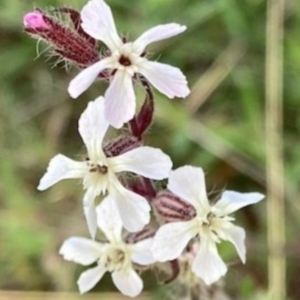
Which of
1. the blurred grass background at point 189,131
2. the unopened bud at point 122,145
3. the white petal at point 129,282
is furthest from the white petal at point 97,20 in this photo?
the blurred grass background at point 189,131

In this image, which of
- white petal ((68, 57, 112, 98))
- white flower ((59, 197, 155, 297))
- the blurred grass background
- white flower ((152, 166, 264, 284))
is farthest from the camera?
the blurred grass background

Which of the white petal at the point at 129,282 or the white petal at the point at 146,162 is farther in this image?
the white petal at the point at 129,282

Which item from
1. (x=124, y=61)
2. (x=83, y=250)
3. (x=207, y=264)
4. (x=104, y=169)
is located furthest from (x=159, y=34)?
(x=83, y=250)

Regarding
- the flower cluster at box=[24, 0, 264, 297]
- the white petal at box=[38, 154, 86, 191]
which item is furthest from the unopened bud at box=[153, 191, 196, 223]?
the white petal at box=[38, 154, 86, 191]

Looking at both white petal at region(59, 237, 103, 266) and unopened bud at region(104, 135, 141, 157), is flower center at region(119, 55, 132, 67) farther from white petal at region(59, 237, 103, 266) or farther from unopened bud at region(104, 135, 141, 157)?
white petal at region(59, 237, 103, 266)

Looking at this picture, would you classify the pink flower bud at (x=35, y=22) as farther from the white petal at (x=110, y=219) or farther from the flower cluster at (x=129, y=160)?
the white petal at (x=110, y=219)

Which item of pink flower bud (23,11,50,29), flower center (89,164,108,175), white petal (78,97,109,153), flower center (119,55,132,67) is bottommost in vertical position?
flower center (89,164,108,175)

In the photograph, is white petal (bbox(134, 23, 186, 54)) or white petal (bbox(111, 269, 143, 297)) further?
white petal (bbox(111, 269, 143, 297))
